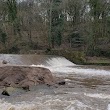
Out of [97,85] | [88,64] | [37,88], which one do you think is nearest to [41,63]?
[88,64]

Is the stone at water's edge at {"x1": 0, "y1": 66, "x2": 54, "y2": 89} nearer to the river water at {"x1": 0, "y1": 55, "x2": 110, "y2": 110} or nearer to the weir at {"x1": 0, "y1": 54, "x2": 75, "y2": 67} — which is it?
the river water at {"x1": 0, "y1": 55, "x2": 110, "y2": 110}

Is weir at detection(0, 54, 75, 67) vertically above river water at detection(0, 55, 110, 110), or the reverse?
river water at detection(0, 55, 110, 110)

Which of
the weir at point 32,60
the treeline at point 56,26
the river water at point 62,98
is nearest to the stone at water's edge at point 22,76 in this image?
the river water at point 62,98

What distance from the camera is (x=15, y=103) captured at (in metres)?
13.8

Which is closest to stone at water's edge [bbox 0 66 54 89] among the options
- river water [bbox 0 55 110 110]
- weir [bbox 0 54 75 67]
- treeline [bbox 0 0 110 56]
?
river water [bbox 0 55 110 110]

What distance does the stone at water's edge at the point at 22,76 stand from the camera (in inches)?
717

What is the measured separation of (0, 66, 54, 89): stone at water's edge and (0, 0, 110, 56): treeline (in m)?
29.5

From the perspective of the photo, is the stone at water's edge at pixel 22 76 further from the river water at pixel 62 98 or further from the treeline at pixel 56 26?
the treeline at pixel 56 26

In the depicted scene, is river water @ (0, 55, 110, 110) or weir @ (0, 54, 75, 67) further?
weir @ (0, 54, 75, 67)

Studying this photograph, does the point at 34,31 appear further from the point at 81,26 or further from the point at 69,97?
the point at 69,97

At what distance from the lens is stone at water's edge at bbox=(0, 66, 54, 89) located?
59.7 ft

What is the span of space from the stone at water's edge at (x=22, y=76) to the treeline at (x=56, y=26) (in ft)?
96.9

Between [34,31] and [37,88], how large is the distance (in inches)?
1789

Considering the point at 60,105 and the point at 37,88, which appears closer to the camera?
the point at 60,105
